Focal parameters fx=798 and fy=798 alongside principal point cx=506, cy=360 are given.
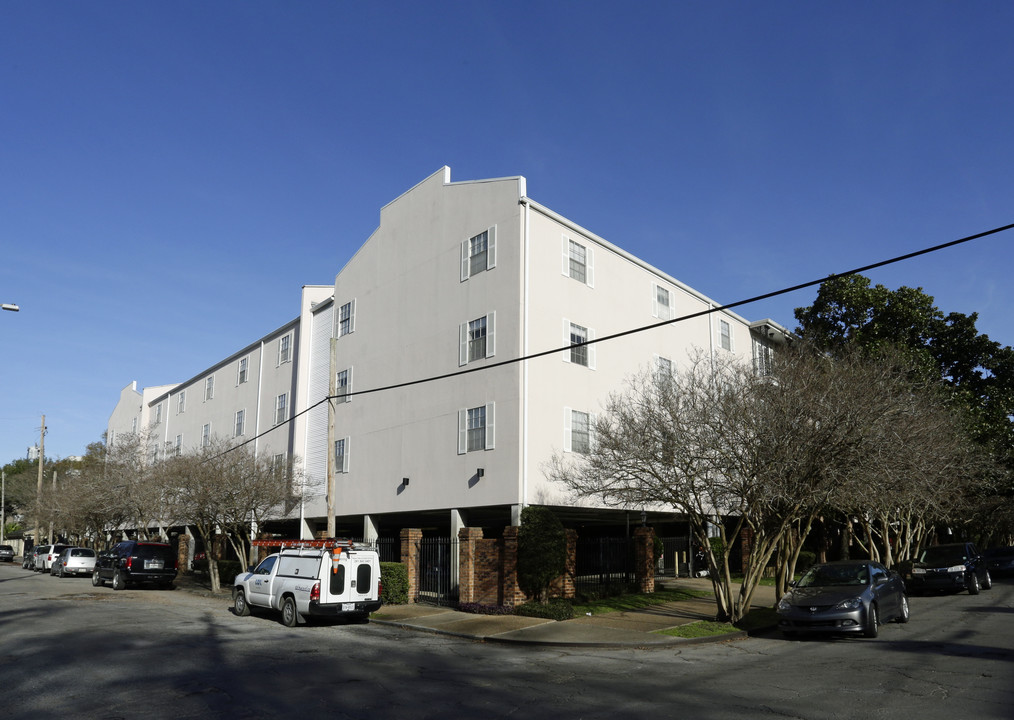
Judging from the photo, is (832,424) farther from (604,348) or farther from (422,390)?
(422,390)

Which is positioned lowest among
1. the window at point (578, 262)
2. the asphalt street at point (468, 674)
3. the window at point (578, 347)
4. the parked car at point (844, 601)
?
the asphalt street at point (468, 674)

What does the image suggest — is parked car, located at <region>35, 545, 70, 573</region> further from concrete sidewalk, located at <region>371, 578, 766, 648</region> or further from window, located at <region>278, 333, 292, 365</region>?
concrete sidewalk, located at <region>371, 578, 766, 648</region>

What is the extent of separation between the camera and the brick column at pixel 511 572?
21312mm

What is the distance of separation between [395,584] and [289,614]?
5637 mm

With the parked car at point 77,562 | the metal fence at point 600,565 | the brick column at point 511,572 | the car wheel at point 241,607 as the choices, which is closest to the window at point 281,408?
the parked car at point 77,562

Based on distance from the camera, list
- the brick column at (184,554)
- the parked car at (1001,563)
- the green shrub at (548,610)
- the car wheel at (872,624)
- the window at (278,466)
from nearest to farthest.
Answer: the car wheel at (872,624) < the green shrub at (548,610) < the window at (278,466) < the parked car at (1001,563) < the brick column at (184,554)

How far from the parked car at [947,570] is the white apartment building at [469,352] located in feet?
30.5

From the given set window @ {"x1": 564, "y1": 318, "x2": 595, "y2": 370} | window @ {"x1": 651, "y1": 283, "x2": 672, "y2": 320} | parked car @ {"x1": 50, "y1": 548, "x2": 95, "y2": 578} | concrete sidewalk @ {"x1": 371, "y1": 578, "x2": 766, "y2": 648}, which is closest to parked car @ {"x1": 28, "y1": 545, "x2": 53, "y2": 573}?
parked car @ {"x1": 50, "y1": 548, "x2": 95, "y2": 578}

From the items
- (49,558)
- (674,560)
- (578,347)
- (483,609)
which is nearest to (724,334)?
(674,560)

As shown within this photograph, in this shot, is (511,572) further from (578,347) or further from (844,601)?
(844,601)

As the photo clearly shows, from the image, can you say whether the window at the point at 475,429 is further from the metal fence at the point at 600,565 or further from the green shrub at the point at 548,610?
the green shrub at the point at 548,610

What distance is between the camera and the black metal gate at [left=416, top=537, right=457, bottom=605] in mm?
24125

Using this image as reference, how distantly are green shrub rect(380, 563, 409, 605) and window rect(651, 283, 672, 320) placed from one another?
522 inches

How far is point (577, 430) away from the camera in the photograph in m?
25.1
